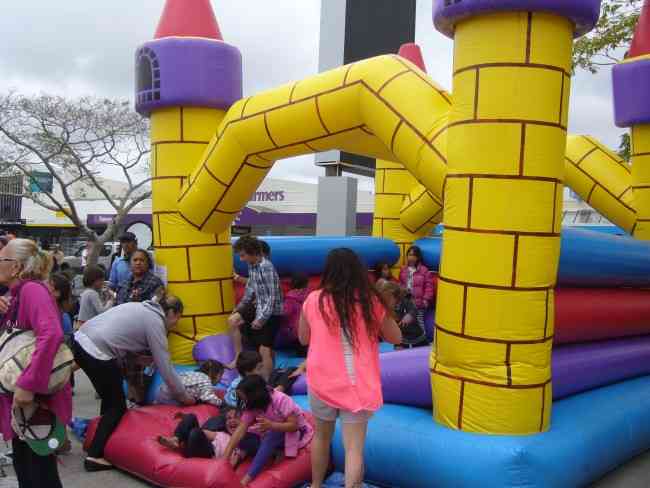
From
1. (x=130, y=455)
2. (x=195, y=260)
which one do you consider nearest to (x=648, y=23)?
(x=195, y=260)

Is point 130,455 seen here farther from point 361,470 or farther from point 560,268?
point 560,268

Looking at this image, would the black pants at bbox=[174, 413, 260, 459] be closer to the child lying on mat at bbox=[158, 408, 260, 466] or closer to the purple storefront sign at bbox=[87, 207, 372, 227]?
the child lying on mat at bbox=[158, 408, 260, 466]

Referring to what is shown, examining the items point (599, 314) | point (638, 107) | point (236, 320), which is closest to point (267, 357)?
point (236, 320)

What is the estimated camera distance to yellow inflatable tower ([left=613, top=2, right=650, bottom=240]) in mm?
5945

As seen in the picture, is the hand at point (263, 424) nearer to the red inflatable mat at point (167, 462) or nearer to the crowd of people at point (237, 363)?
the crowd of people at point (237, 363)

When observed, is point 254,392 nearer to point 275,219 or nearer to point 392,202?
point 392,202

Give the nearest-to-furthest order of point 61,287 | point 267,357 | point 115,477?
point 115,477 → point 61,287 → point 267,357

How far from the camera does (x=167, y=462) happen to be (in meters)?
3.50

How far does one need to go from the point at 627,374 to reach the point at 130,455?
320 centimetres

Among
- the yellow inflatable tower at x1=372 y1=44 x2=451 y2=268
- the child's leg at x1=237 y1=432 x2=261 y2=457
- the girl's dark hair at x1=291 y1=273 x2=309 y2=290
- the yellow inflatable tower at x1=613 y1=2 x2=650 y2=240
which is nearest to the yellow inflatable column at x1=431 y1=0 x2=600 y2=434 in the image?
the child's leg at x1=237 y1=432 x2=261 y2=457

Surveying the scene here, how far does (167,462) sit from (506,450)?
69.6 inches

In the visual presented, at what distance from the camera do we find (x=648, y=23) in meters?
5.97

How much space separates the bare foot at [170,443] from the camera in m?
3.63

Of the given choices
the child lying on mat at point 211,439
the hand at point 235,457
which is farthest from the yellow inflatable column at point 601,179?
the hand at point 235,457
